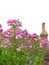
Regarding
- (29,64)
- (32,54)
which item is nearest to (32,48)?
(32,54)

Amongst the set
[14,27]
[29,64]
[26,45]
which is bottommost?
[29,64]

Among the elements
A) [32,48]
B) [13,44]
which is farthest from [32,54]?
[13,44]

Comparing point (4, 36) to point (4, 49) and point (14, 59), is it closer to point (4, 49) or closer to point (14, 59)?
point (4, 49)

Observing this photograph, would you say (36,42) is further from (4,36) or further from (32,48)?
(4,36)

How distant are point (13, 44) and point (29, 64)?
293 millimetres

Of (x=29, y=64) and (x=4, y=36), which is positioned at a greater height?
(x=4, y=36)

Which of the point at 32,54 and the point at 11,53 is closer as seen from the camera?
the point at 11,53

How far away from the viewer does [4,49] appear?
2.90 m

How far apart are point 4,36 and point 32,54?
1.30 ft

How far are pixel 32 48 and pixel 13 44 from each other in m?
0.25

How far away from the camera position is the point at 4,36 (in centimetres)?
292

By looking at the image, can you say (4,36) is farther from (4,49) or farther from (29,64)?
(29,64)

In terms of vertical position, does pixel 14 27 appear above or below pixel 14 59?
above

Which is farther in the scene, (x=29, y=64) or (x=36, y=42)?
(x=36, y=42)
